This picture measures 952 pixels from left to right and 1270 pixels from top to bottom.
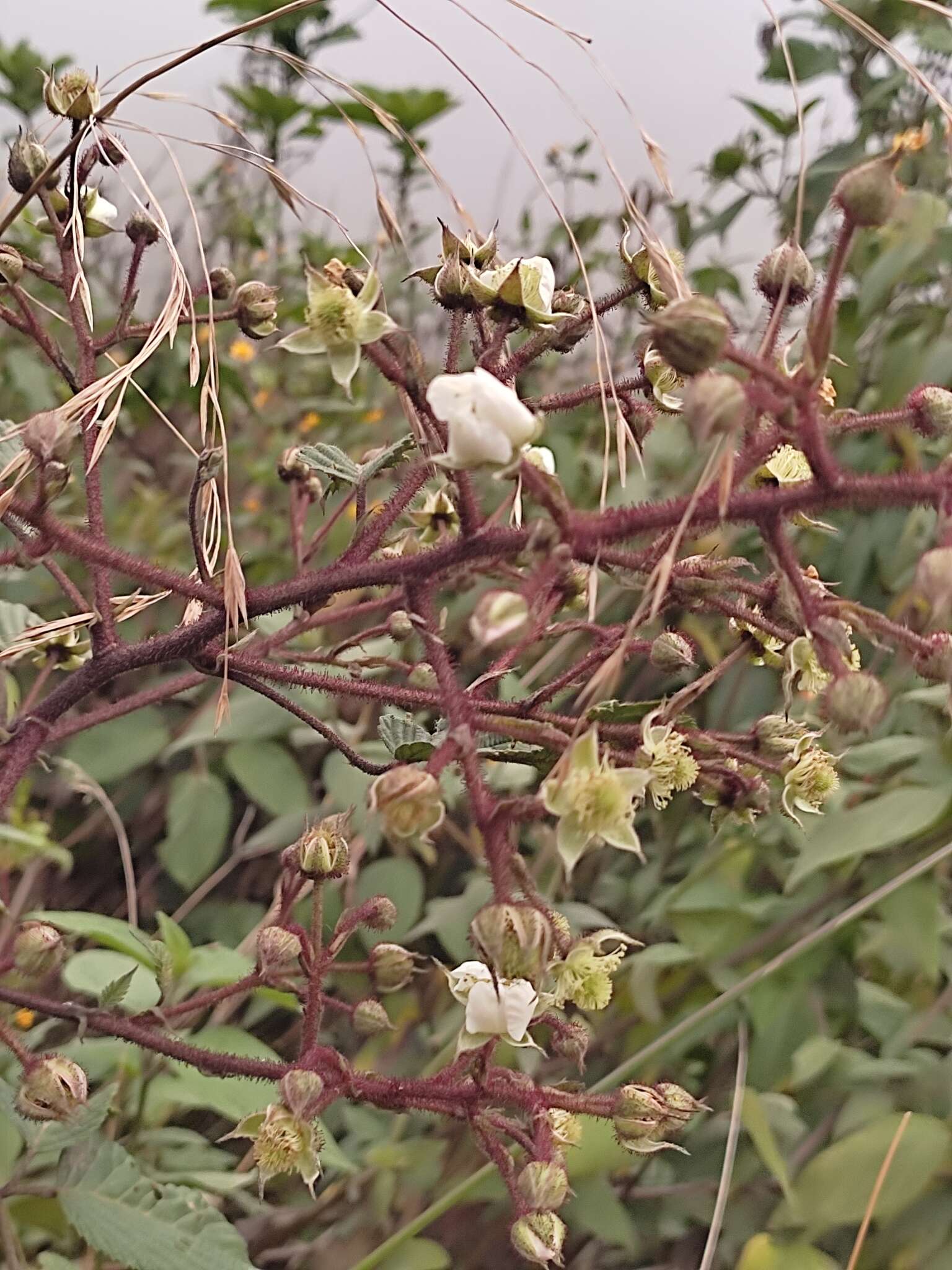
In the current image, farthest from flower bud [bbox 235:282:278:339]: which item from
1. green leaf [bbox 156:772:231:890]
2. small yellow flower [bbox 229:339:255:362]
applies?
small yellow flower [bbox 229:339:255:362]

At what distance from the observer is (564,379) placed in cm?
140

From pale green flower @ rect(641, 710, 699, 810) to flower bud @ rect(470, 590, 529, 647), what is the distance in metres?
0.06

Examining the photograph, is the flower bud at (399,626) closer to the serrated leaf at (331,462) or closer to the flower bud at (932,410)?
the serrated leaf at (331,462)

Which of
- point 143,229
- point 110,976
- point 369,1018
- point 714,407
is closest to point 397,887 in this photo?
point 110,976

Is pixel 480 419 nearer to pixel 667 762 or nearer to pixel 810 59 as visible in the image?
pixel 667 762

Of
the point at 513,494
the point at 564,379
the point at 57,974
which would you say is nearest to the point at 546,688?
the point at 513,494

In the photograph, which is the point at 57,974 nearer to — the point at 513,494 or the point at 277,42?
the point at 513,494

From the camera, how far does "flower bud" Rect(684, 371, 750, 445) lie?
195mm

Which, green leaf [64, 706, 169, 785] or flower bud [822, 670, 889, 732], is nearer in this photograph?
flower bud [822, 670, 889, 732]

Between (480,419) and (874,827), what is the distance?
0.38 metres

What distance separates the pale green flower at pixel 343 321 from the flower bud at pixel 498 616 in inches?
3.2

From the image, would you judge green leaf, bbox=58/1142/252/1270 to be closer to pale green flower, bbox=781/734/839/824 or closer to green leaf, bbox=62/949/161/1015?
green leaf, bbox=62/949/161/1015

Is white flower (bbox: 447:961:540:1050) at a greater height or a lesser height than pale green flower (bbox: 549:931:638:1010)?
greater

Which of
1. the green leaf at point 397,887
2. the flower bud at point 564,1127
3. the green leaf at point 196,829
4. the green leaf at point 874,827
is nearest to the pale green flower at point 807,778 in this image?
the flower bud at point 564,1127
